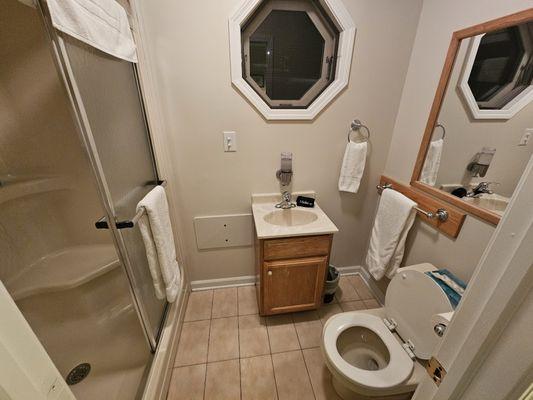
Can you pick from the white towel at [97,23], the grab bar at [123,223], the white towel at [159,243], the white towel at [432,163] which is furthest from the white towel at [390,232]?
the white towel at [97,23]

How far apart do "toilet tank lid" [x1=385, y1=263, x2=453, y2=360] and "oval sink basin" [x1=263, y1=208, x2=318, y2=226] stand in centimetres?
63

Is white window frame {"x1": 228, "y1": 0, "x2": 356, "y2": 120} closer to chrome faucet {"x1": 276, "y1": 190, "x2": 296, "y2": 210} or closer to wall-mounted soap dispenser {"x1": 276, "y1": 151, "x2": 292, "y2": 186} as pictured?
wall-mounted soap dispenser {"x1": 276, "y1": 151, "x2": 292, "y2": 186}

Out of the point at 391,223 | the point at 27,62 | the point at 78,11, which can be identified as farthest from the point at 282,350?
the point at 27,62

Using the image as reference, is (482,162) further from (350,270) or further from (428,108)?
(350,270)

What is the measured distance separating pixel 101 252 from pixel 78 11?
123cm

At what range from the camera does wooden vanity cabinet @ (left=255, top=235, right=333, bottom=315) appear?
1.28m

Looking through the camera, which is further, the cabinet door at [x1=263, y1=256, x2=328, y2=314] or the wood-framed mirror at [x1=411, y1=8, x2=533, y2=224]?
the cabinet door at [x1=263, y1=256, x2=328, y2=314]

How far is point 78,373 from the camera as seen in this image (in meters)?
1.11

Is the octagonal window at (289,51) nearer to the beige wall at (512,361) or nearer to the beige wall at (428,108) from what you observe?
the beige wall at (428,108)

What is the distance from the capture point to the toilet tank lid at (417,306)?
3.09 ft

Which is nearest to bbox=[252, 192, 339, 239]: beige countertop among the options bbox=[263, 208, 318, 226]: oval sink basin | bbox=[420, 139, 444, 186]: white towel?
bbox=[263, 208, 318, 226]: oval sink basin

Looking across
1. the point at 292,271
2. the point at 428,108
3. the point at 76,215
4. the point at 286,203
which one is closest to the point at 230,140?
the point at 286,203

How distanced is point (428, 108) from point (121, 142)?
1622mm

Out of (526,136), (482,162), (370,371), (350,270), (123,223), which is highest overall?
(526,136)
